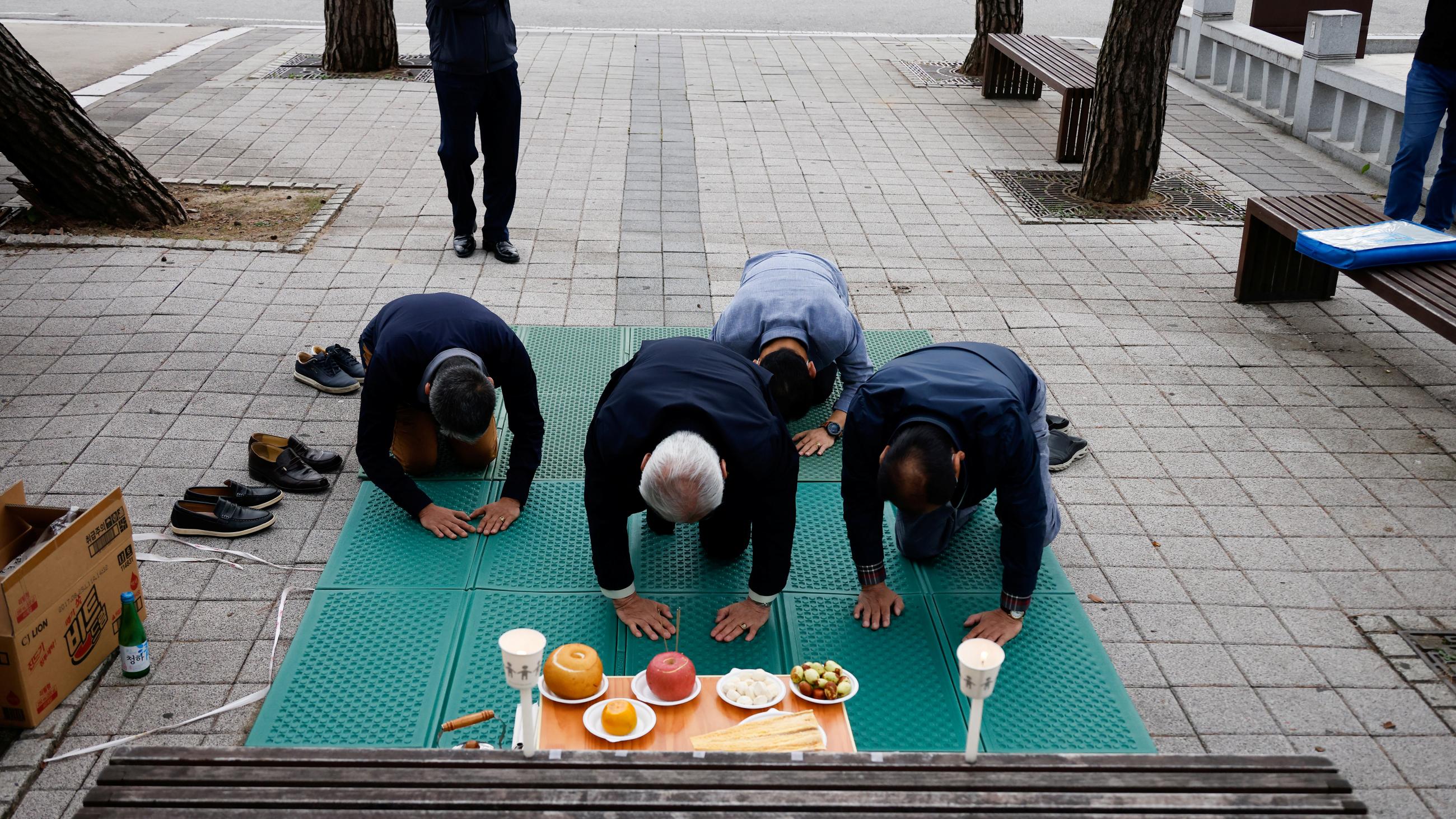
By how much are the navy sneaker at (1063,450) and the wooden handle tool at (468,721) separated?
9.28 feet

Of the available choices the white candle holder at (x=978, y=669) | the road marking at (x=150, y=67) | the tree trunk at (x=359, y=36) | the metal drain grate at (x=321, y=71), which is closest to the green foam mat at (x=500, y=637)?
the white candle holder at (x=978, y=669)

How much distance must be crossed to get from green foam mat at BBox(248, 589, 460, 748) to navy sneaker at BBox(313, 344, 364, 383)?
1.72 m

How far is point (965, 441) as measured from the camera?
3.61m

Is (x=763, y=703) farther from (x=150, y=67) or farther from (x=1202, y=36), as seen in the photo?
(x=150, y=67)

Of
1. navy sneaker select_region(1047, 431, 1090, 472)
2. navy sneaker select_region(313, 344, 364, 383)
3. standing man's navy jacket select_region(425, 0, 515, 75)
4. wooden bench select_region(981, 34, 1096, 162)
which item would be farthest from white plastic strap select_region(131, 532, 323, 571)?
wooden bench select_region(981, 34, 1096, 162)

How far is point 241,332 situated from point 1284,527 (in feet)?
17.1

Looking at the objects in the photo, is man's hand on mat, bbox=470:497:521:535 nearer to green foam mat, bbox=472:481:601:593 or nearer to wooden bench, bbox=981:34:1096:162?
green foam mat, bbox=472:481:601:593

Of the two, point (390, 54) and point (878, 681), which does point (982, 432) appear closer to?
point (878, 681)

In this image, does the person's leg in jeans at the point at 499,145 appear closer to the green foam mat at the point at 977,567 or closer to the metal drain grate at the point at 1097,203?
the metal drain grate at the point at 1097,203

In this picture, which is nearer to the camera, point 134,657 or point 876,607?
point 134,657

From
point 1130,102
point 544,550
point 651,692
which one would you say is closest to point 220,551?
point 544,550

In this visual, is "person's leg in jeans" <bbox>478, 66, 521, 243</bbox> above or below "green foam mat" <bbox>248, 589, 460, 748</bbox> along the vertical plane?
above

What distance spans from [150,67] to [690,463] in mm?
11078

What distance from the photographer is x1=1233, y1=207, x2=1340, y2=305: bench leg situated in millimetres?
6781
